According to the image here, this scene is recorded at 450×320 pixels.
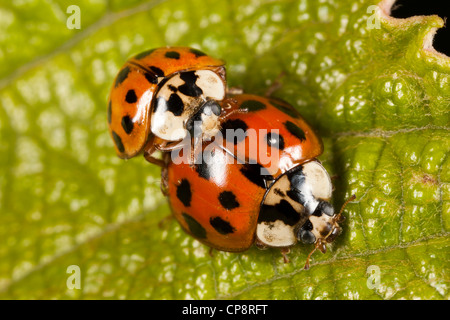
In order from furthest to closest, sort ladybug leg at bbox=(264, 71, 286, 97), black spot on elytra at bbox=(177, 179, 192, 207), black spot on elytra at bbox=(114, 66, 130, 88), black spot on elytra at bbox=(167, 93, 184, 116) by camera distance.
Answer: ladybug leg at bbox=(264, 71, 286, 97) → black spot on elytra at bbox=(114, 66, 130, 88) → black spot on elytra at bbox=(167, 93, 184, 116) → black spot on elytra at bbox=(177, 179, 192, 207)

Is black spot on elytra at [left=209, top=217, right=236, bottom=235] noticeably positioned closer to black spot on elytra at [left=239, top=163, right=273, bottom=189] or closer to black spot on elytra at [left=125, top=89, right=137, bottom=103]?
black spot on elytra at [left=239, top=163, right=273, bottom=189]

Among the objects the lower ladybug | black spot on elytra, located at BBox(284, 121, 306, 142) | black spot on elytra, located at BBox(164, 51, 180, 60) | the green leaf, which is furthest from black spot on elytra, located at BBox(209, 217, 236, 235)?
black spot on elytra, located at BBox(164, 51, 180, 60)

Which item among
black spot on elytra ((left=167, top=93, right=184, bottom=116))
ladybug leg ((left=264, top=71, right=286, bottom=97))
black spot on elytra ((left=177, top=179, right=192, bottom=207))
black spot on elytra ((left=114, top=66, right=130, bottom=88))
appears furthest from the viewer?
ladybug leg ((left=264, top=71, right=286, bottom=97))

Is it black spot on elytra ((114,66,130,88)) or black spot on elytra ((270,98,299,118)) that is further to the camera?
black spot on elytra ((114,66,130,88))

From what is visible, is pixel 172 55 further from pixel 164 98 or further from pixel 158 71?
pixel 164 98

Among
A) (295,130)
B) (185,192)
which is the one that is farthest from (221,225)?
(295,130)

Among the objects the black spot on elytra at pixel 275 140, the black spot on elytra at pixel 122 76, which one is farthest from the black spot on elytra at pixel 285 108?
the black spot on elytra at pixel 122 76
